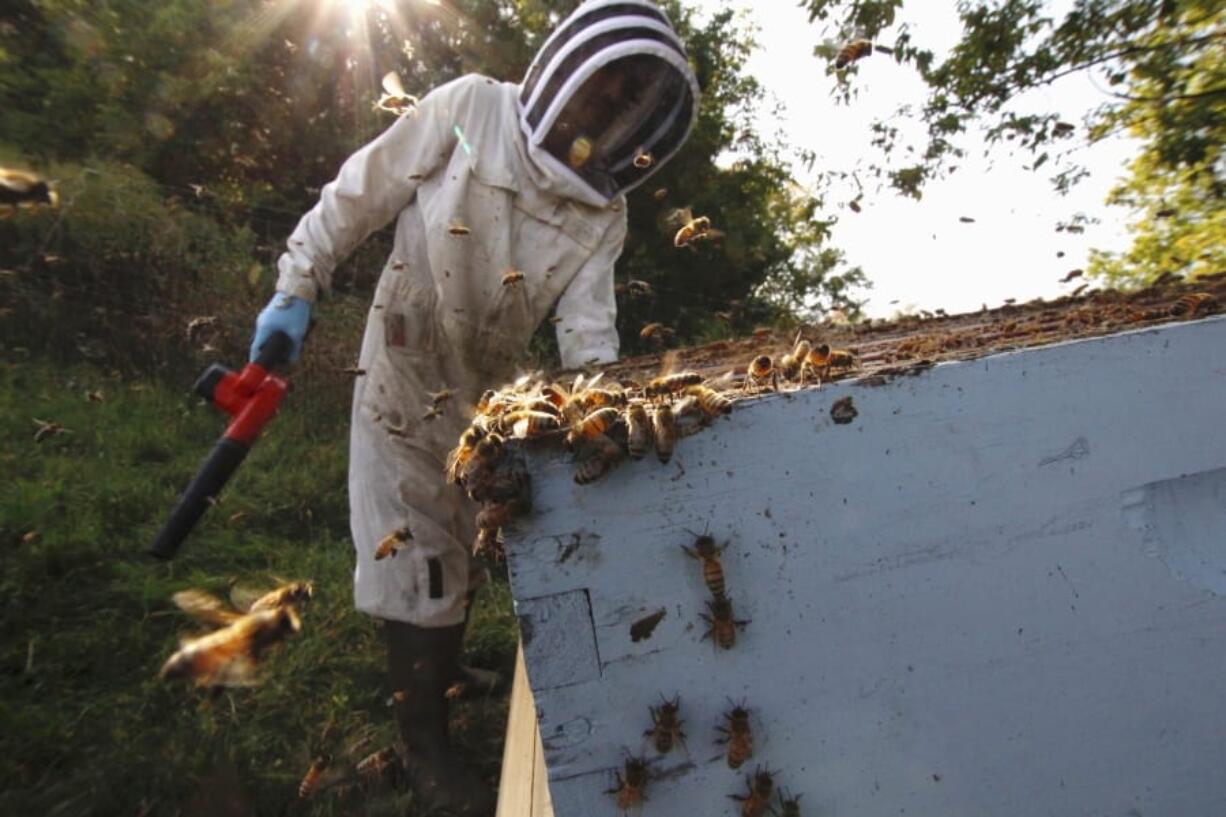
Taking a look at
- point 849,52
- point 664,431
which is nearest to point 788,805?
point 664,431

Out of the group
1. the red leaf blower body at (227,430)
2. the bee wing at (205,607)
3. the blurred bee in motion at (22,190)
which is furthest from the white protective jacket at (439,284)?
the bee wing at (205,607)

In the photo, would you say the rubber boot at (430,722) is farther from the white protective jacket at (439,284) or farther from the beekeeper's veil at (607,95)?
the beekeeper's veil at (607,95)

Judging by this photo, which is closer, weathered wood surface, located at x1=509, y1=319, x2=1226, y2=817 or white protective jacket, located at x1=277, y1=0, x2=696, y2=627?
weathered wood surface, located at x1=509, y1=319, x2=1226, y2=817

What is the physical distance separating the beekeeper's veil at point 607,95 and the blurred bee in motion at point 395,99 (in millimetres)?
499

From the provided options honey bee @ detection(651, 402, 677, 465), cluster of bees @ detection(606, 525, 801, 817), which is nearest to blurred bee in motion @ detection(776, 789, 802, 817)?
cluster of bees @ detection(606, 525, 801, 817)

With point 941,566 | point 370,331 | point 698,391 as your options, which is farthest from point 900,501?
point 370,331

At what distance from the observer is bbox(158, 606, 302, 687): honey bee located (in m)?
1.75

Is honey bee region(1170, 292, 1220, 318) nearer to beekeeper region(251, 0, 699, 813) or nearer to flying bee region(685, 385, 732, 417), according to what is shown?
flying bee region(685, 385, 732, 417)

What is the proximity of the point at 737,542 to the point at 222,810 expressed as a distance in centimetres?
260

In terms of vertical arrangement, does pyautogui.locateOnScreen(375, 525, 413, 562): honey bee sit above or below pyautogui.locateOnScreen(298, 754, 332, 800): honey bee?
above

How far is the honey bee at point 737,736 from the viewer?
1275 millimetres

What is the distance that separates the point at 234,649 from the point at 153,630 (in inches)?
101

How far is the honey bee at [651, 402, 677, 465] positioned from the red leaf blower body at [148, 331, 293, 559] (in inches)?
73.2

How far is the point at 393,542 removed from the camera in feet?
9.02
